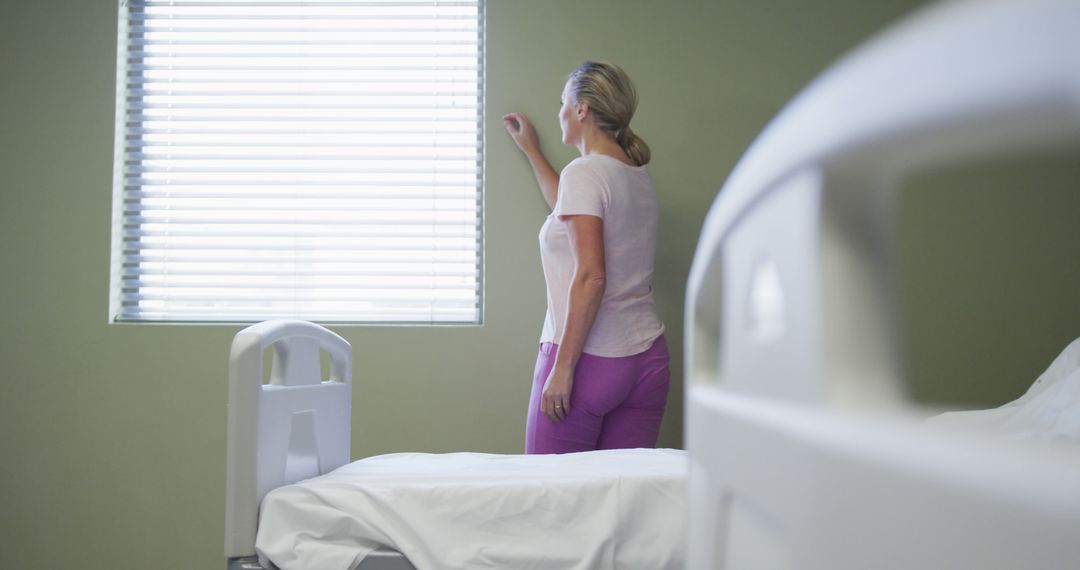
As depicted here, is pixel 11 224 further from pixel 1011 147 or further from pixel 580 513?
pixel 1011 147

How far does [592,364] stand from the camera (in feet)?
8.09

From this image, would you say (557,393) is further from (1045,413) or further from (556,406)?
(1045,413)

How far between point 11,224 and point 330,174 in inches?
45.4

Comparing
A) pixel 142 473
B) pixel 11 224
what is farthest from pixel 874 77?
pixel 11 224

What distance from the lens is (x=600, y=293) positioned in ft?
7.86

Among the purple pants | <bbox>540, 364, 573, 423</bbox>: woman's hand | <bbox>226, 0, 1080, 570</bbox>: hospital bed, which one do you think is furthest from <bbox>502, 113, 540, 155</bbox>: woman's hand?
<bbox>226, 0, 1080, 570</bbox>: hospital bed

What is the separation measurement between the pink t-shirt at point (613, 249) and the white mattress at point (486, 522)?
2.58 ft

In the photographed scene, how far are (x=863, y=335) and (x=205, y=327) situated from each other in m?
3.08

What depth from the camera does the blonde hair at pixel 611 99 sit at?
2547 millimetres

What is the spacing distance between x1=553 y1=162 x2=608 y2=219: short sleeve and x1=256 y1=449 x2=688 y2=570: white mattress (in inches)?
33.2

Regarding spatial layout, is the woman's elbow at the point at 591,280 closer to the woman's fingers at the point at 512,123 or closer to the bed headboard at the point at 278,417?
the bed headboard at the point at 278,417

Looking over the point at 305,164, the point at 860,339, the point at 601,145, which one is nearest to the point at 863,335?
the point at 860,339

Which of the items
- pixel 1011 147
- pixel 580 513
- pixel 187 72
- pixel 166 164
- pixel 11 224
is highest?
pixel 187 72

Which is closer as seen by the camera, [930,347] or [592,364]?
[592,364]
